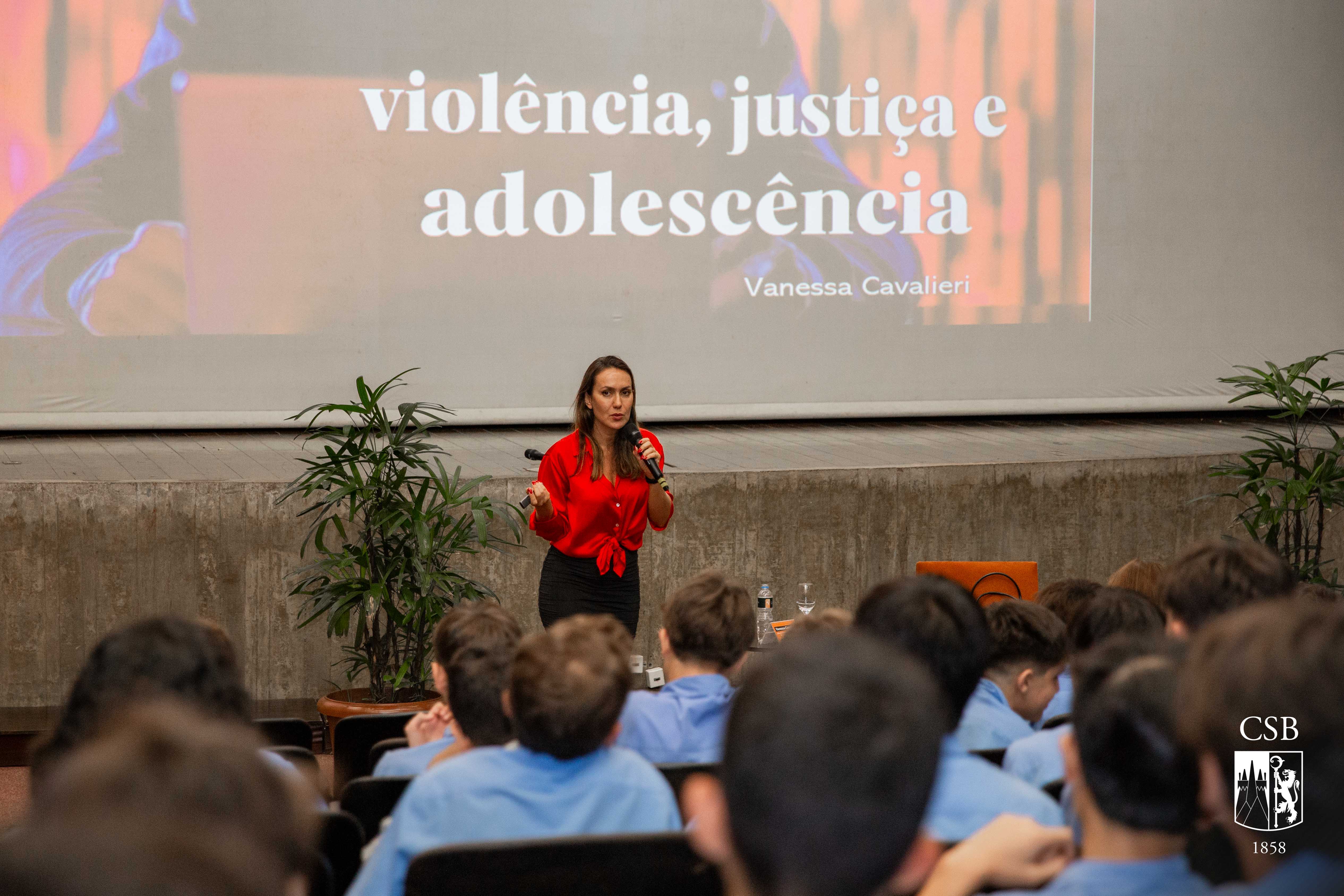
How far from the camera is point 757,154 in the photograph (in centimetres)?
670

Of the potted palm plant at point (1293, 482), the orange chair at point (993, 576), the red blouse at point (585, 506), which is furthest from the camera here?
the potted palm plant at point (1293, 482)

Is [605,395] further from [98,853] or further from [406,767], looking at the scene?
[98,853]

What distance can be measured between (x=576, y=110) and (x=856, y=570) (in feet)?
9.53

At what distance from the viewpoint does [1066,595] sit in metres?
3.06

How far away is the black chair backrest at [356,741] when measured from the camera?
2.69 metres

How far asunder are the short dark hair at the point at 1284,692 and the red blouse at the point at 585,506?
2.81 meters

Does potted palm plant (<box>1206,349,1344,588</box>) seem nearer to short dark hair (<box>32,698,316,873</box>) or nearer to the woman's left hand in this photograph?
the woman's left hand

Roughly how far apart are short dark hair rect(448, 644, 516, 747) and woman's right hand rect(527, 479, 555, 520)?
145 centimetres

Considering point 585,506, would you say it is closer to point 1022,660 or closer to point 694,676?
point 694,676

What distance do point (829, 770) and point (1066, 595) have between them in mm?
2381

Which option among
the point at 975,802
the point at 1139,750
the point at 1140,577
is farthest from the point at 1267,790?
the point at 1140,577

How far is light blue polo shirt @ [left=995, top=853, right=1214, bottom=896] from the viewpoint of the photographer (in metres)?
1.24

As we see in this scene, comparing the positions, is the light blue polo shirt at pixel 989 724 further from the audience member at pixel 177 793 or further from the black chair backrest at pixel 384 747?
the audience member at pixel 177 793

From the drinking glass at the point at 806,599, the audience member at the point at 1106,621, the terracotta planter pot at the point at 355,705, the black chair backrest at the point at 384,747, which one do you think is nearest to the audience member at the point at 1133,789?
the audience member at the point at 1106,621
